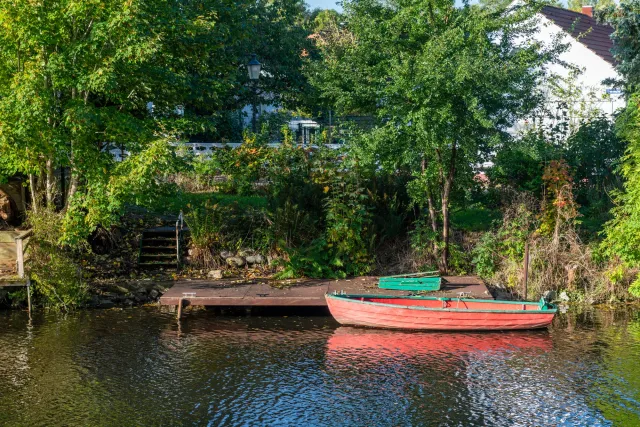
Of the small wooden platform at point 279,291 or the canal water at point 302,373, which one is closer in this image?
the canal water at point 302,373

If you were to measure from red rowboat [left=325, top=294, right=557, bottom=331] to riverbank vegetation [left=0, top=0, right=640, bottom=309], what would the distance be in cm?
300

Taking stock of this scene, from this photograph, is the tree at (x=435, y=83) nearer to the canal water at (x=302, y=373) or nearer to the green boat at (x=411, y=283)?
the green boat at (x=411, y=283)

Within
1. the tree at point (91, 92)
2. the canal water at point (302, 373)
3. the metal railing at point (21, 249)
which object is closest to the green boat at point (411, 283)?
the canal water at point (302, 373)

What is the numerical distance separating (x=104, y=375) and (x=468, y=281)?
35.8 ft

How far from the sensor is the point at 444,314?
20.3m

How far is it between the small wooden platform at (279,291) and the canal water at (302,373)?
58 centimetres

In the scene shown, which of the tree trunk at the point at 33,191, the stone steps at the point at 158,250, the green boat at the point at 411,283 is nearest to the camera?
the green boat at the point at 411,283

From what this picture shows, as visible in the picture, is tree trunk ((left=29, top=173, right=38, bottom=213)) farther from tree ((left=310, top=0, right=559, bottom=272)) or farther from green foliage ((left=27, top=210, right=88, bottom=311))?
tree ((left=310, top=0, right=559, bottom=272))

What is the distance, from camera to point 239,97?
38.1 metres

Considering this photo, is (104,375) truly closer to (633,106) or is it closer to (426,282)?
(426,282)

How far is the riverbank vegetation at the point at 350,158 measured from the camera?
21281mm

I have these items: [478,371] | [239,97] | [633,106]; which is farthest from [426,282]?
[239,97]

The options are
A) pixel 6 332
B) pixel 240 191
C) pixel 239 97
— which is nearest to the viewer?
pixel 6 332

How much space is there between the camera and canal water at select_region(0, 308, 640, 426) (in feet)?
48.0
